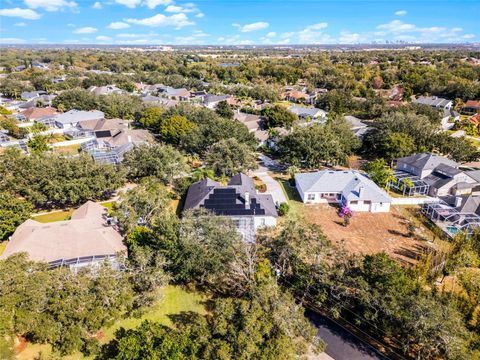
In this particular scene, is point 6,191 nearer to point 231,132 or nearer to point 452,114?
point 231,132

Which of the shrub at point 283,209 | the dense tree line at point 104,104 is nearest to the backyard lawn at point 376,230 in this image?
the shrub at point 283,209

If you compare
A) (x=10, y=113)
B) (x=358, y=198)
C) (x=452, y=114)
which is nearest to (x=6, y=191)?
(x=358, y=198)

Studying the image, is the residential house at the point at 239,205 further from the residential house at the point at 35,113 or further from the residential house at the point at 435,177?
the residential house at the point at 35,113

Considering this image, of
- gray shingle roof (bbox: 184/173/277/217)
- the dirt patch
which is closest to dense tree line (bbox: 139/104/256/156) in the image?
gray shingle roof (bbox: 184/173/277/217)

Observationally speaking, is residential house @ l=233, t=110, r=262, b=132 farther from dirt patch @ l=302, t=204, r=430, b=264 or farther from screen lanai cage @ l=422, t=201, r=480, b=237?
screen lanai cage @ l=422, t=201, r=480, b=237

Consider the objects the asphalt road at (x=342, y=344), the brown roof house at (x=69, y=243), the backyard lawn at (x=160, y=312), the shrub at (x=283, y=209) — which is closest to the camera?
the backyard lawn at (x=160, y=312)

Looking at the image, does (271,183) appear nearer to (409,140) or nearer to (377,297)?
(409,140)
